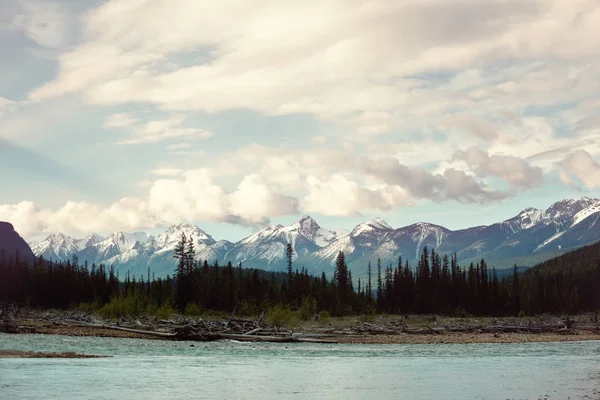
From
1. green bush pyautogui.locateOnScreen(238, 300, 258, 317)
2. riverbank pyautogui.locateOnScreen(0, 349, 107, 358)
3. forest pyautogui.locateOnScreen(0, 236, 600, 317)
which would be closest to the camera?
riverbank pyautogui.locateOnScreen(0, 349, 107, 358)

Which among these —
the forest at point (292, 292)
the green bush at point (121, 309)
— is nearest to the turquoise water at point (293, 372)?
the green bush at point (121, 309)

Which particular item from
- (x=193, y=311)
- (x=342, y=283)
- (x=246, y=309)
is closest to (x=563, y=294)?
(x=342, y=283)

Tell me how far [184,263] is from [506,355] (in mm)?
87401

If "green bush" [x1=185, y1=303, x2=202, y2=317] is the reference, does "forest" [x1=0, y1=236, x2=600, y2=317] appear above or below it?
above

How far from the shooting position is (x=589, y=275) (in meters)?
189

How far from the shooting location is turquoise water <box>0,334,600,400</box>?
2955 centimetres

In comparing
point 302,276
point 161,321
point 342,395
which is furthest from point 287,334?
point 302,276

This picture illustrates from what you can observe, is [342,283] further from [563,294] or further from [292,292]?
[563,294]

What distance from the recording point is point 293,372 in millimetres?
38844

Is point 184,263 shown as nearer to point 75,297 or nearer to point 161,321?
point 75,297

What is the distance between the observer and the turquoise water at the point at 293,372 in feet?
96.9

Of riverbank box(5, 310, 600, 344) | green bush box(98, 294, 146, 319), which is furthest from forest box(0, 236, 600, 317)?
riverbank box(5, 310, 600, 344)

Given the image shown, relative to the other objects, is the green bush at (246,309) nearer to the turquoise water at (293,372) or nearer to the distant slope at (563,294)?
the turquoise water at (293,372)

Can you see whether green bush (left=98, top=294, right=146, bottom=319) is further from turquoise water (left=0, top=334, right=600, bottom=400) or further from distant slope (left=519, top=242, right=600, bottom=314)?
distant slope (left=519, top=242, right=600, bottom=314)
